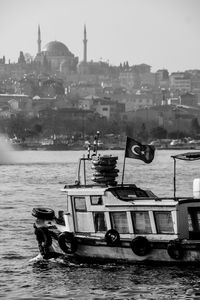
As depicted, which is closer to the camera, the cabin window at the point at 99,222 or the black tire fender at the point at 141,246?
the black tire fender at the point at 141,246

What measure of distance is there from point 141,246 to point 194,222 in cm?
132

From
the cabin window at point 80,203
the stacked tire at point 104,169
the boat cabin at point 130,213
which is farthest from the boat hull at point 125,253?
the stacked tire at point 104,169

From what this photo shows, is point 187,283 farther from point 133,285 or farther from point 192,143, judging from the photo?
point 192,143

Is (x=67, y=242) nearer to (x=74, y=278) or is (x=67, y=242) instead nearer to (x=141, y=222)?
(x=74, y=278)

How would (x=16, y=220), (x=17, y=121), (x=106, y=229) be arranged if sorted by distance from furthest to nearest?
(x=17, y=121) → (x=16, y=220) → (x=106, y=229)

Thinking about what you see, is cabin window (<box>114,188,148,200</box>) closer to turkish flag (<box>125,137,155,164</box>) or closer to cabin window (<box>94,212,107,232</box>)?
cabin window (<box>94,212,107,232</box>)

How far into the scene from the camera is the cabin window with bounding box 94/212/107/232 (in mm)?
30109

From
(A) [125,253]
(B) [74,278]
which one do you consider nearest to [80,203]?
(A) [125,253]

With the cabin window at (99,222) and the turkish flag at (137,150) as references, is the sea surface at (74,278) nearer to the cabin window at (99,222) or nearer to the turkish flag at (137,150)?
the cabin window at (99,222)

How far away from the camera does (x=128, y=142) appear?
30.4m

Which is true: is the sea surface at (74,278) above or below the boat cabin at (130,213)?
below

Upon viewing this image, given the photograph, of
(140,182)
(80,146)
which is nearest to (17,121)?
(80,146)

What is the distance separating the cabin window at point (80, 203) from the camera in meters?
30.4

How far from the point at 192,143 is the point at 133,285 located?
11320cm
